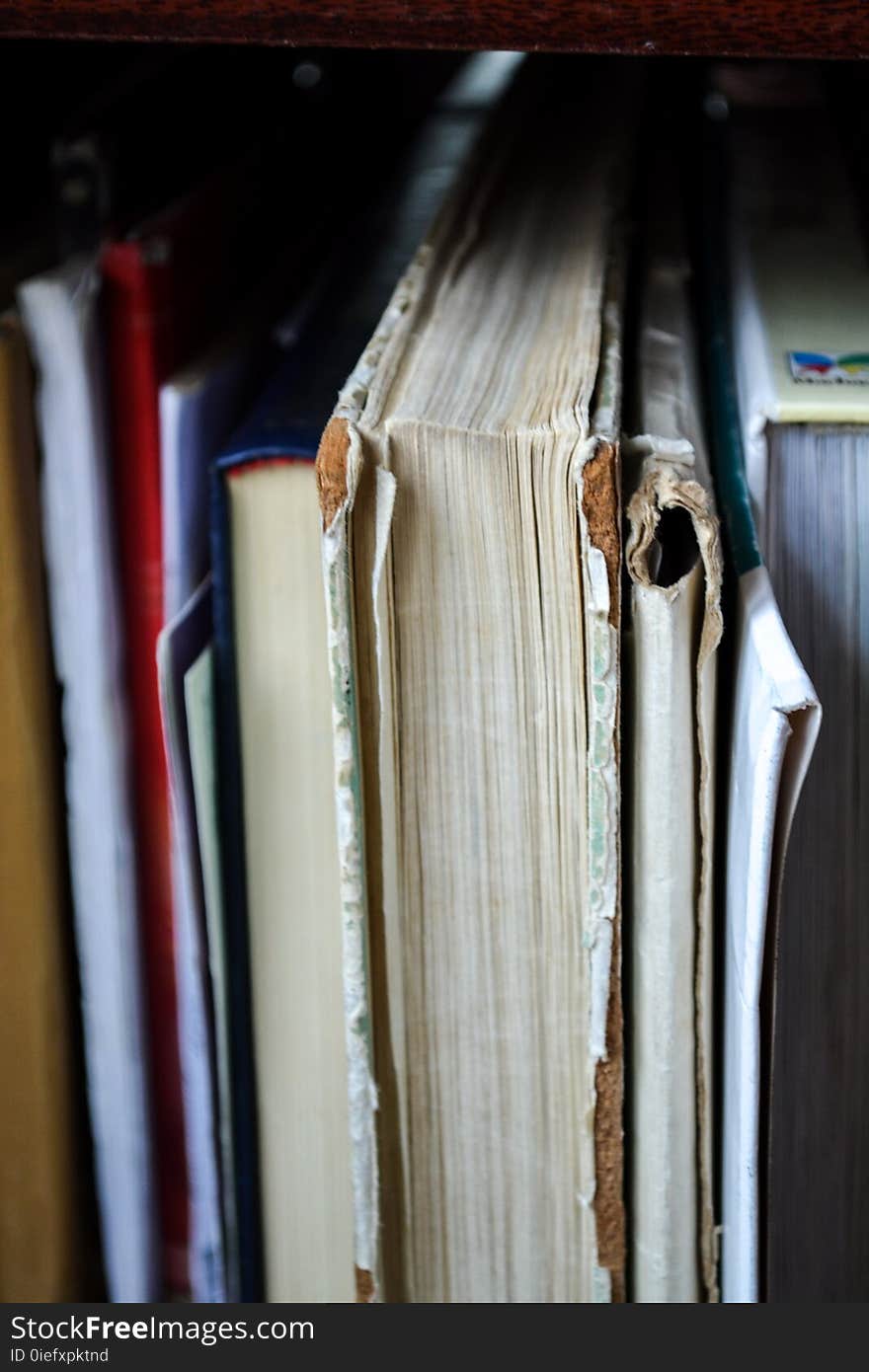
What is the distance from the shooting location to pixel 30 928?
52 centimetres

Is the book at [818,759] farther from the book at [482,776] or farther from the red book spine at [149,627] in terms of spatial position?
the red book spine at [149,627]

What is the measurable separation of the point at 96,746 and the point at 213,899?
8 centimetres

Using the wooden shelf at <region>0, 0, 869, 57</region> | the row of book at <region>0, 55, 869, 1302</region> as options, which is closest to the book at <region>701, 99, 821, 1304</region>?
Result: the row of book at <region>0, 55, 869, 1302</region>

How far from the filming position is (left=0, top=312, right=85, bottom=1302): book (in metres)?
0.48

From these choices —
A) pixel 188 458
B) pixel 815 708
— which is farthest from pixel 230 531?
pixel 815 708

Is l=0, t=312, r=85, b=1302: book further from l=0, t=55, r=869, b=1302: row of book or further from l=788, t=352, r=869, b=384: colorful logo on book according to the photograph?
l=788, t=352, r=869, b=384: colorful logo on book

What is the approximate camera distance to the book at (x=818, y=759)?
403 millimetres

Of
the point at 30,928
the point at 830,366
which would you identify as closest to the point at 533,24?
the point at 830,366

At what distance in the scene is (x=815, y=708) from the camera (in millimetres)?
326

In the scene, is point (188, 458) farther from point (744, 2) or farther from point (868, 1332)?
point (868, 1332)

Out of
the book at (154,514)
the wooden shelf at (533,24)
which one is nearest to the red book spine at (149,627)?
the book at (154,514)

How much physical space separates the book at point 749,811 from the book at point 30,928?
0.74 feet

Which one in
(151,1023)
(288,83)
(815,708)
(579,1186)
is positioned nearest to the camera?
(815,708)

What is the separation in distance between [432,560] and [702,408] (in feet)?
0.42
